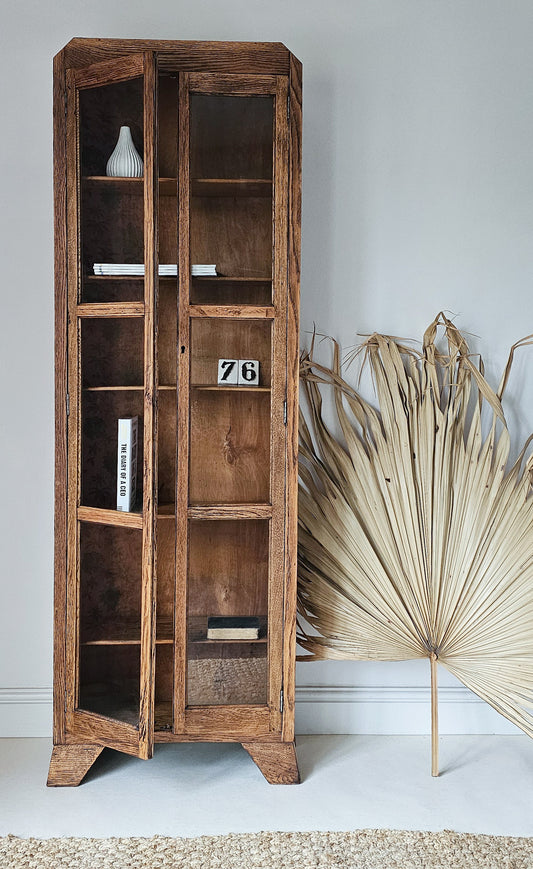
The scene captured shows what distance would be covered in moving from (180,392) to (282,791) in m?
1.23

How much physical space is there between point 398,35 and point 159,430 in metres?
1.56

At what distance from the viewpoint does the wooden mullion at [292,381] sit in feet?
6.91

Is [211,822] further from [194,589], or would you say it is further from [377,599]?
[377,599]

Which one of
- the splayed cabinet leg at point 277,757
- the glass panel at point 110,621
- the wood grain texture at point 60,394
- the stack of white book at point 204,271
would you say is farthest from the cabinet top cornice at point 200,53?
the splayed cabinet leg at point 277,757

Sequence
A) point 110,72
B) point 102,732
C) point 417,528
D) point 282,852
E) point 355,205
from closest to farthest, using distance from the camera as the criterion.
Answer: point 282,852
point 110,72
point 102,732
point 417,528
point 355,205

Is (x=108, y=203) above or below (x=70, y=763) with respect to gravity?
above

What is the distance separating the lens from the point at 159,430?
7.60 ft

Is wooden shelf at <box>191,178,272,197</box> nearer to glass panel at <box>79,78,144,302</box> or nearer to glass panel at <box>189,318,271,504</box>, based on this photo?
glass panel at <box>79,78,144,302</box>

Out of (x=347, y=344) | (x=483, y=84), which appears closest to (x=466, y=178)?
(x=483, y=84)

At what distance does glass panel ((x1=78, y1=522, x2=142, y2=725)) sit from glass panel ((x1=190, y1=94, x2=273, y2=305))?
778 mm

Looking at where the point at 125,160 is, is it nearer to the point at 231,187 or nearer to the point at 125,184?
the point at 125,184

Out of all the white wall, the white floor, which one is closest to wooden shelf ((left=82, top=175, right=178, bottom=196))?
the white wall

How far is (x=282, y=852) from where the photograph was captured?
189 centimetres

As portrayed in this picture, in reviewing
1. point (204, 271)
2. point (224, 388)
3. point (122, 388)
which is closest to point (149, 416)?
point (122, 388)
